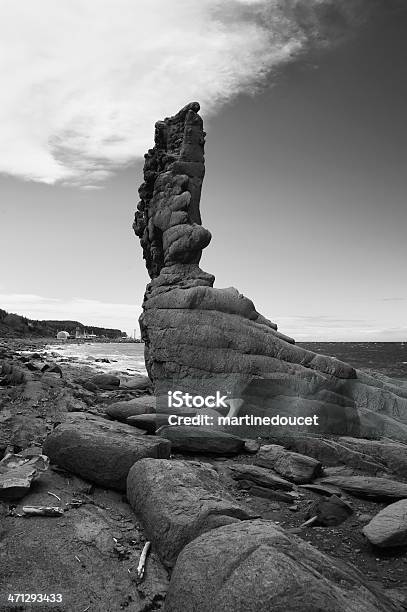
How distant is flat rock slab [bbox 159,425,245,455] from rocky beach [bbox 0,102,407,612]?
42 millimetres

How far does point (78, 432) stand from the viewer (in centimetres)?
883

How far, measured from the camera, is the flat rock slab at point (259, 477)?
30.6 ft

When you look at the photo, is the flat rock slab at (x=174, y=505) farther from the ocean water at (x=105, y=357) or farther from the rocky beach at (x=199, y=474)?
the ocean water at (x=105, y=357)

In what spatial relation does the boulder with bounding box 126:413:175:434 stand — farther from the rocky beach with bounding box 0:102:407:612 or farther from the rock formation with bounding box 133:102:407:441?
the rock formation with bounding box 133:102:407:441

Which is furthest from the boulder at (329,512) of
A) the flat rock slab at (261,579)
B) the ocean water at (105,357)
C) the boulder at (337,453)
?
the ocean water at (105,357)

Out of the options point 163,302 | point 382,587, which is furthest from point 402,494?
point 163,302

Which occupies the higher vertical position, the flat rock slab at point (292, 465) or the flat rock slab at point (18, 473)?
the flat rock slab at point (18, 473)

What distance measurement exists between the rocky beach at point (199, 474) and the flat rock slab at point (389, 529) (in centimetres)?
3

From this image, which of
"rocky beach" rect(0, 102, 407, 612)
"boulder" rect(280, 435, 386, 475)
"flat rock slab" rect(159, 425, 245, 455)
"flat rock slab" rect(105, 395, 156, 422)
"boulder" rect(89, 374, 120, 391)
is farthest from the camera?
"boulder" rect(89, 374, 120, 391)

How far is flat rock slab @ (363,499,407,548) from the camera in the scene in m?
6.70

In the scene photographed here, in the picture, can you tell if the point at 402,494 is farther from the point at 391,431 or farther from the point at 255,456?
the point at 391,431

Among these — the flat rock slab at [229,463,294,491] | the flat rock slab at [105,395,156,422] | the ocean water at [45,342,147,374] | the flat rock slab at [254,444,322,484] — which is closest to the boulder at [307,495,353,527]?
the flat rock slab at [229,463,294,491]

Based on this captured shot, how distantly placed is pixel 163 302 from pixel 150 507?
11.8 meters

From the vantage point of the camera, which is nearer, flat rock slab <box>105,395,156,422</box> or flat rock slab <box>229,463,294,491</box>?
flat rock slab <box>229,463,294,491</box>
